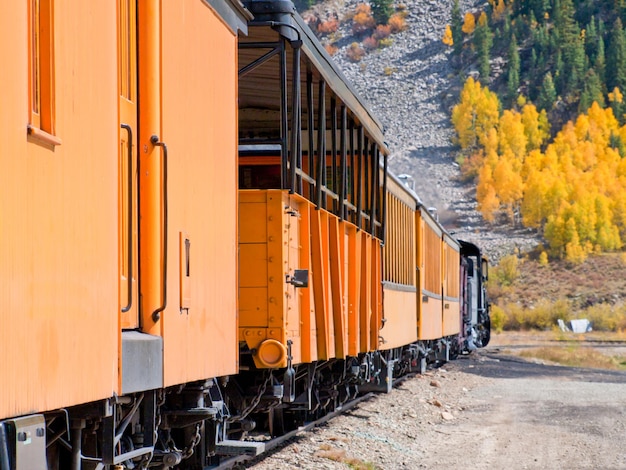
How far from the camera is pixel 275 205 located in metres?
8.77

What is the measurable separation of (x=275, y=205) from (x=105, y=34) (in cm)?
409

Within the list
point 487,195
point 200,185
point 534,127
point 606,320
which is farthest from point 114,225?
point 534,127

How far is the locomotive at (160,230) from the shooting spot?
396cm

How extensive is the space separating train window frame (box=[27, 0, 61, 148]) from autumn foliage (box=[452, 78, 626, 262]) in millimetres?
137629

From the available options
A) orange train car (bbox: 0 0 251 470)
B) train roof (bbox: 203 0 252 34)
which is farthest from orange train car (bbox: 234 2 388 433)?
orange train car (bbox: 0 0 251 470)

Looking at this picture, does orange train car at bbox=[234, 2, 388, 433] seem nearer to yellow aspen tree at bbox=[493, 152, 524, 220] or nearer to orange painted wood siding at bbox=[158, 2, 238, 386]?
orange painted wood siding at bbox=[158, 2, 238, 386]

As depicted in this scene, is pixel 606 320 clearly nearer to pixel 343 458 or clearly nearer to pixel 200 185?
pixel 343 458

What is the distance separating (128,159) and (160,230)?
0.43 m

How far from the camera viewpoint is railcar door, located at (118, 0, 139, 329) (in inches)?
203

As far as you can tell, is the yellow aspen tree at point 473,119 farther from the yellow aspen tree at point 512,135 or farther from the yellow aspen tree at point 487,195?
the yellow aspen tree at point 487,195

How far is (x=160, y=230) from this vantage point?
551 centimetres

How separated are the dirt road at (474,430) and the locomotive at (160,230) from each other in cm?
106

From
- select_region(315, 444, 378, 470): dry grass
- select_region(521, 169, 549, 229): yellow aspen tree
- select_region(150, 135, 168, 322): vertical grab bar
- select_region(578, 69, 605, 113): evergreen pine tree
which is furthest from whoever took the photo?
select_region(578, 69, 605, 113): evergreen pine tree

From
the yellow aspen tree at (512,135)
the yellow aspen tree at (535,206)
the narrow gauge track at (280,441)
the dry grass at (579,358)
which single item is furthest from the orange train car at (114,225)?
the yellow aspen tree at (512,135)
